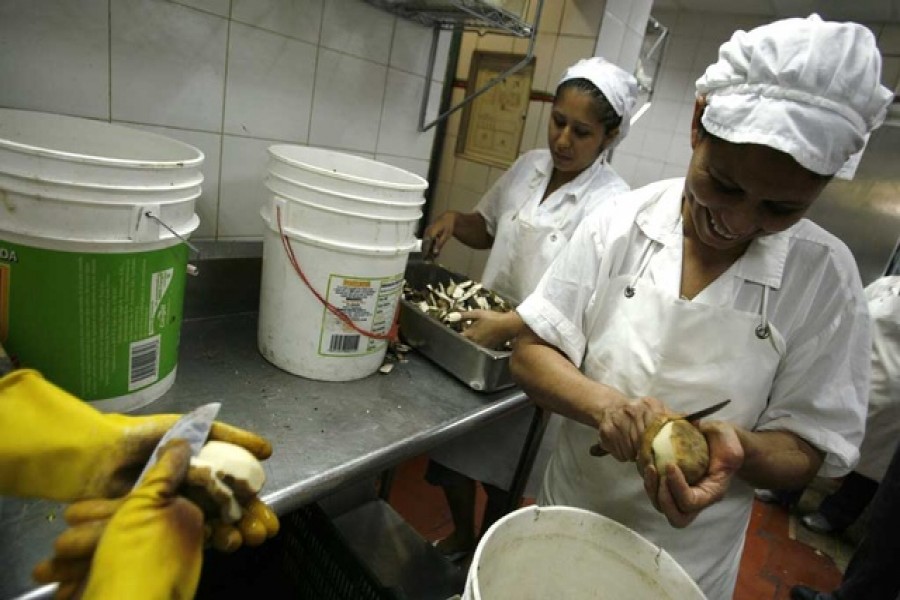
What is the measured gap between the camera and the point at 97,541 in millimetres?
444

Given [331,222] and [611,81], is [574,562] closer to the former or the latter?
[331,222]

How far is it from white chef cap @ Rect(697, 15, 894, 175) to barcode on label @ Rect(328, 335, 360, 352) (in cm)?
73

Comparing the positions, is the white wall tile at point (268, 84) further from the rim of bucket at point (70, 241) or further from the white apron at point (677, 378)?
the white apron at point (677, 378)

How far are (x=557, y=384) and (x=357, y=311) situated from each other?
1.34 feet

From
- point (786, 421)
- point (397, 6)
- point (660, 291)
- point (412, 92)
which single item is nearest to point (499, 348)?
point (660, 291)

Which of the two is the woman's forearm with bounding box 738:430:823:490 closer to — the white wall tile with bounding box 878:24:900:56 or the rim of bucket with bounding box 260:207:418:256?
the rim of bucket with bounding box 260:207:418:256

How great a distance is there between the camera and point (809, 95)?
0.67 metres

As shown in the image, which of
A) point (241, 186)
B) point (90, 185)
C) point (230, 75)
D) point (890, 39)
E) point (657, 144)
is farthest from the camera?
point (657, 144)

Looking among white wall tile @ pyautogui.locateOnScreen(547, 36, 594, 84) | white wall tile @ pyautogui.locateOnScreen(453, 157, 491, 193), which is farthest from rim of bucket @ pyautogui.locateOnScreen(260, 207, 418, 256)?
white wall tile @ pyautogui.locateOnScreen(453, 157, 491, 193)

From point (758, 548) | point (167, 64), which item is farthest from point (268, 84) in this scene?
point (758, 548)

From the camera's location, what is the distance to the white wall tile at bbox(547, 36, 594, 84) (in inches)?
78.6

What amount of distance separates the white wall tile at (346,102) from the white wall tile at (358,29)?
0.02 meters

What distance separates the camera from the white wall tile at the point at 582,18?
193cm

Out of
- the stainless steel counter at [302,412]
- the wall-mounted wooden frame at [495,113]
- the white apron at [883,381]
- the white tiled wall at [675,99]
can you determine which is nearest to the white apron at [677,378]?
the stainless steel counter at [302,412]
